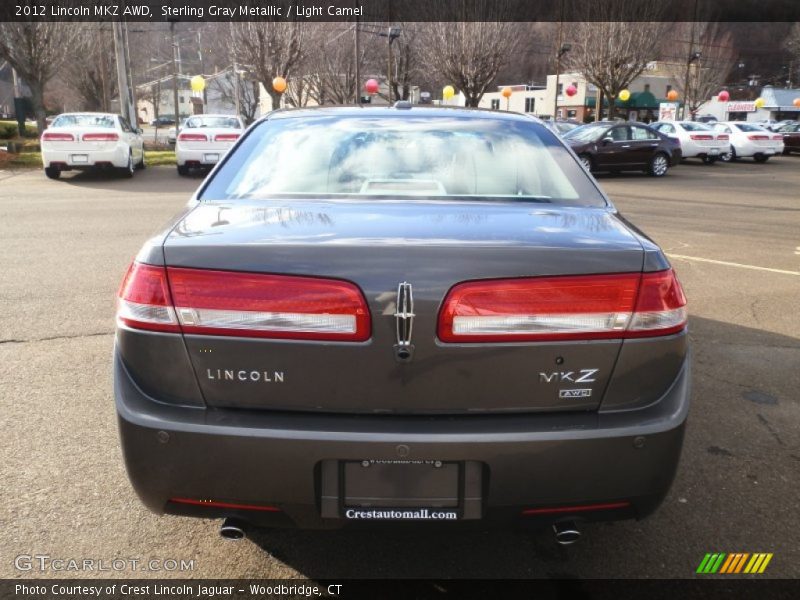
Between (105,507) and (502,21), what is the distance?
39463mm

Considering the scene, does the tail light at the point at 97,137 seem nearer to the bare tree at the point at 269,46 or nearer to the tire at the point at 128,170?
the tire at the point at 128,170

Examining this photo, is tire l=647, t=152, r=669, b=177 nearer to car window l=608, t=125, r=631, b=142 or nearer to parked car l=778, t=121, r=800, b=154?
car window l=608, t=125, r=631, b=142

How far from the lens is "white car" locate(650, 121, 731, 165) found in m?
24.2

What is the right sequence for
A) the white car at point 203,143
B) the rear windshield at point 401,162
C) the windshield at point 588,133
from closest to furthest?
the rear windshield at point 401,162 → the white car at point 203,143 → the windshield at point 588,133

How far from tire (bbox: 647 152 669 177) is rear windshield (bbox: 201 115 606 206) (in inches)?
715

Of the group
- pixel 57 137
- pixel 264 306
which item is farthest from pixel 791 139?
pixel 264 306

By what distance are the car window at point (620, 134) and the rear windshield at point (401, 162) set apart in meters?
17.4

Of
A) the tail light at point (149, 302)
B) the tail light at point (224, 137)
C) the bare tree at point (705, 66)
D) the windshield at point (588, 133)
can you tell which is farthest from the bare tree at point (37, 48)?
the bare tree at point (705, 66)

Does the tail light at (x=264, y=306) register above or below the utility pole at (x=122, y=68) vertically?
below

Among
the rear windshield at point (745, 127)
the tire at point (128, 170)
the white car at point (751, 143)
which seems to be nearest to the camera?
the tire at point (128, 170)

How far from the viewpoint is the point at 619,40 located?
1447 inches

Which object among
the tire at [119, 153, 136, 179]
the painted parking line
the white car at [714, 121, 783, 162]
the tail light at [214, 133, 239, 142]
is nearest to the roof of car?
the painted parking line

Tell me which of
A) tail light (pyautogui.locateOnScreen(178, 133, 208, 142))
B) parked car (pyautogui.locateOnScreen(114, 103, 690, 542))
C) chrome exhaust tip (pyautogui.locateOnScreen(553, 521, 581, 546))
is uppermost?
tail light (pyautogui.locateOnScreen(178, 133, 208, 142))

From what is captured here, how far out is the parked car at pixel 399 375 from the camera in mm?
1869
